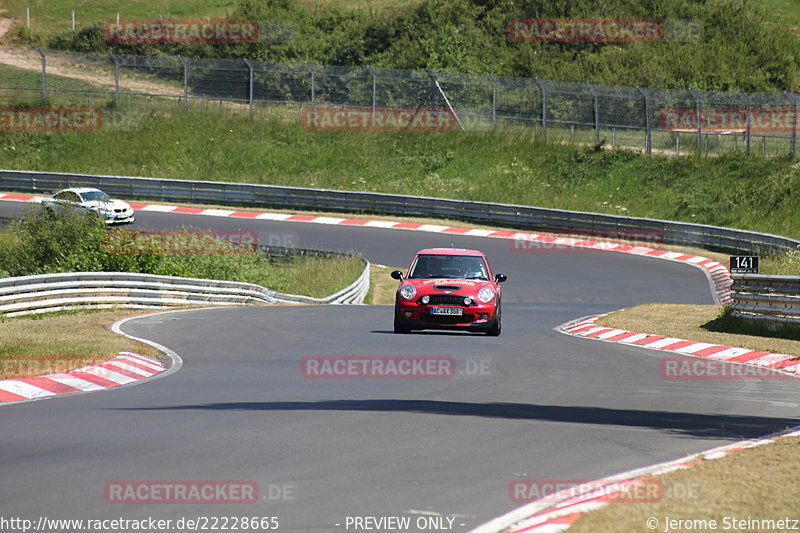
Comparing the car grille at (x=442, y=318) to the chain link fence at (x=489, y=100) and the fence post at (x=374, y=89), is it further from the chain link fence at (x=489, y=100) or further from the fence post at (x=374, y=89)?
the fence post at (x=374, y=89)

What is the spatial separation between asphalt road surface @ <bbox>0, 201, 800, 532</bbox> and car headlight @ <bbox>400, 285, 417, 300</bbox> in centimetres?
75

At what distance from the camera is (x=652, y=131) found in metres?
47.0

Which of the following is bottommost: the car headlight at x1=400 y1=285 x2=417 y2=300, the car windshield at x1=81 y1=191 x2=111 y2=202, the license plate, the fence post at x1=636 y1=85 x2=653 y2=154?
the license plate

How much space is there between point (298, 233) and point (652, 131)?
17194 mm

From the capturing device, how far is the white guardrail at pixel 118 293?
21.2m

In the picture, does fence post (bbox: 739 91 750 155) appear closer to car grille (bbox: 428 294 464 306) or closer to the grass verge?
the grass verge

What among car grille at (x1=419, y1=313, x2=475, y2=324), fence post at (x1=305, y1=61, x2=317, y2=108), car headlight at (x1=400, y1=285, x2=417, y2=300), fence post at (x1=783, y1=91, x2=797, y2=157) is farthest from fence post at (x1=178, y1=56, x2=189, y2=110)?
car grille at (x1=419, y1=313, x2=475, y2=324)

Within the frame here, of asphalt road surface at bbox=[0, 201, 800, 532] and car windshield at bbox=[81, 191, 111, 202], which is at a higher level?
car windshield at bbox=[81, 191, 111, 202]

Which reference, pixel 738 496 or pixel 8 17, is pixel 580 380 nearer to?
pixel 738 496

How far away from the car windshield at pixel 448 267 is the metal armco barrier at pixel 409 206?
18.9 m

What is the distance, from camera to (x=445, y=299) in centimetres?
1661

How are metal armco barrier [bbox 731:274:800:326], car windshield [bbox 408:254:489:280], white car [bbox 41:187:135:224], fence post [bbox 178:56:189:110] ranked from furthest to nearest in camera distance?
fence post [bbox 178:56:189:110] < white car [bbox 41:187:135:224] < metal armco barrier [bbox 731:274:800:326] < car windshield [bbox 408:254:489:280]

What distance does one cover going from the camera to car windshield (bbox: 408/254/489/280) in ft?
56.6

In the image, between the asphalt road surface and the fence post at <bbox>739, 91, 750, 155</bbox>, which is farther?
the fence post at <bbox>739, 91, 750, 155</bbox>
